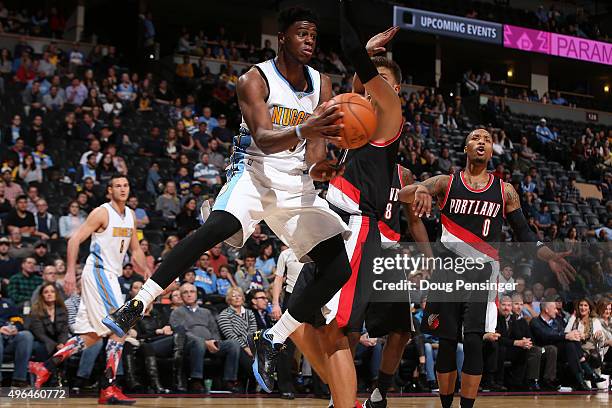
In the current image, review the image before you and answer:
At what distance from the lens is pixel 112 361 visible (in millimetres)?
7062

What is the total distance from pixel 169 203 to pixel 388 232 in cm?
680

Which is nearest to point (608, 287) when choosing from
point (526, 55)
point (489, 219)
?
point (489, 219)

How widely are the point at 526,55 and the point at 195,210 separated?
18.9 m

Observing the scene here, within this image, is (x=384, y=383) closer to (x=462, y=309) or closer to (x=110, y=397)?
(x=462, y=309)

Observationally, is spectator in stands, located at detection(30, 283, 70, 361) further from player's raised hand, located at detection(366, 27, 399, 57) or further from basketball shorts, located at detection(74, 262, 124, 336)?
player's raised hand, located at detection(366, 27, 399, 57)

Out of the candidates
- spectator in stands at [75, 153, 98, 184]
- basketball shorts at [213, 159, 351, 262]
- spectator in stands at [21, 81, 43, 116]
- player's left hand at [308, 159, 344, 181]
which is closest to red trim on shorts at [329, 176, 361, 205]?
basketball shorts at [213, 159, 351, 262]

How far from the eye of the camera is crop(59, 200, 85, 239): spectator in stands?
35.3ft

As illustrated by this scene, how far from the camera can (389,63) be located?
510cm

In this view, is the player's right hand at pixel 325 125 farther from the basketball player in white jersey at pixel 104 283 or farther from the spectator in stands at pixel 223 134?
the spectator in stands at pixel 223 134

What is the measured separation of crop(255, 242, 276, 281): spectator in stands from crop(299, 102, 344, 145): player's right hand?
7.38 metres

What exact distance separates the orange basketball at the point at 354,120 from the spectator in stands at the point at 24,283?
6258 millimetres

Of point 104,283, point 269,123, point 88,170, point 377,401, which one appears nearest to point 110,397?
point 104,283

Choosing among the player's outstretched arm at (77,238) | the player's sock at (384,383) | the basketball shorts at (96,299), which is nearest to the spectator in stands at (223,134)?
the player's outstretched arm at (77,238)

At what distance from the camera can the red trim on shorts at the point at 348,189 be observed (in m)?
4.93
